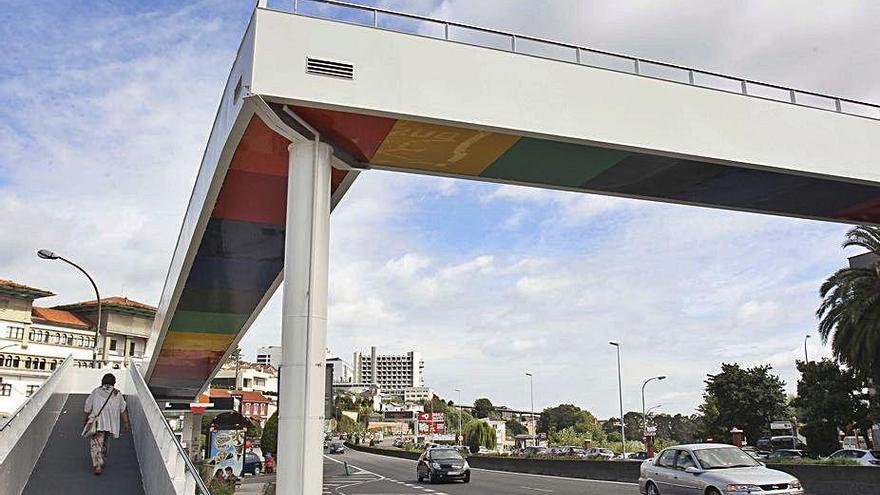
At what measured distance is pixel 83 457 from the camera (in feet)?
40.8

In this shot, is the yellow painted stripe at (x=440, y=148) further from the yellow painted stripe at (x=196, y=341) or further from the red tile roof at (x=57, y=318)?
the red tile roof at (x=57, y=318)

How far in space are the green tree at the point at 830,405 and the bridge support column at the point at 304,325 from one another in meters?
40.2

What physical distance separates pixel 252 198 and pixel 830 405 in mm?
39834

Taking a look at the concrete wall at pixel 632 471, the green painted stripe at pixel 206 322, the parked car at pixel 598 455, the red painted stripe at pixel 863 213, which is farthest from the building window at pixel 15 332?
the red painted stripe at pixel 863 213

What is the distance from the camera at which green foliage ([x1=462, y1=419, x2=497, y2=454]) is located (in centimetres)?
8000

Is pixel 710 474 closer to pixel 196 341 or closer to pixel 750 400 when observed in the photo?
pixel 196 341

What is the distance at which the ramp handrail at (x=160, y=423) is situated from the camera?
8455mm

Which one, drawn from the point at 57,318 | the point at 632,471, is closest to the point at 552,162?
the point at 632,471

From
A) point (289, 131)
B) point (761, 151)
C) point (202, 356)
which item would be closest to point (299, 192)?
point (289, 131)

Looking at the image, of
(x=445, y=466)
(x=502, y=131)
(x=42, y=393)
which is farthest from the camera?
(x=445, y=466)

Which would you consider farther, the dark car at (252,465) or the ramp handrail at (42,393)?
the dark car at (252,465)

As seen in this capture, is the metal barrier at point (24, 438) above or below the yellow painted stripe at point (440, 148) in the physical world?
below

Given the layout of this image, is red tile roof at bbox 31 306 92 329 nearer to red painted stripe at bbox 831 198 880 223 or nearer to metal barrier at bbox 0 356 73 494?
metal barrier at bbox 0 356 73 494

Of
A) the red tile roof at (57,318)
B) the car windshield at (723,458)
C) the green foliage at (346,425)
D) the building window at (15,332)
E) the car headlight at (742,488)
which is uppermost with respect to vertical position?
the red tile roof at (57,318)
